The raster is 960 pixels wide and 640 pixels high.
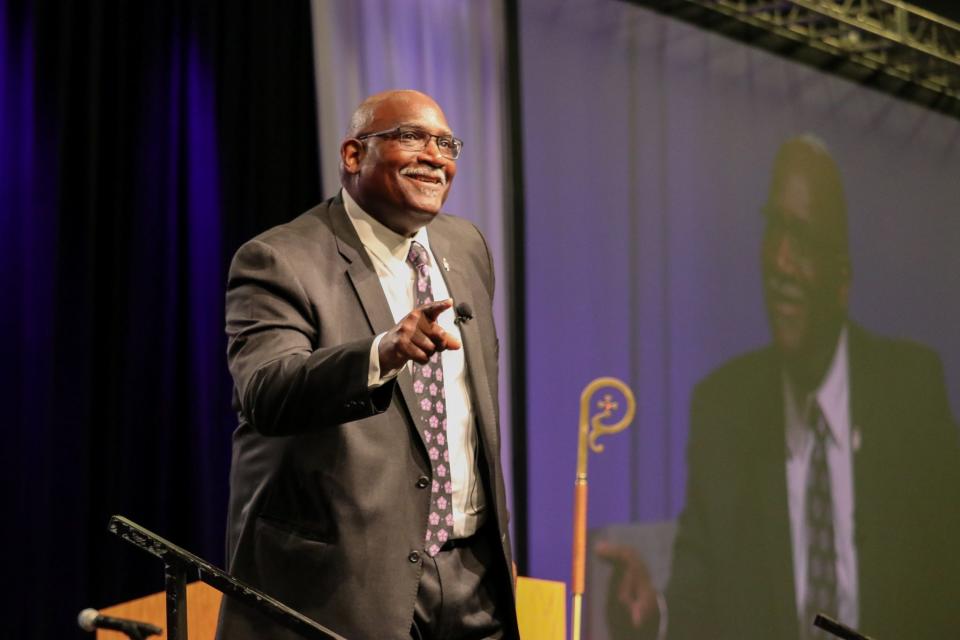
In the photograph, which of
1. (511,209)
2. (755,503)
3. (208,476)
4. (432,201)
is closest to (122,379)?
(208,476)

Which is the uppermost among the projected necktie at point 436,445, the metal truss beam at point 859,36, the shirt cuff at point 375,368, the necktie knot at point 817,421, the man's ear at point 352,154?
the metal truss beam at point 859,36

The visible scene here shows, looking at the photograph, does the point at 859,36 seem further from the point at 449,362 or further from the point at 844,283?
the point at 449,362

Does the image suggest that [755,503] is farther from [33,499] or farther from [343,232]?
[343,232]

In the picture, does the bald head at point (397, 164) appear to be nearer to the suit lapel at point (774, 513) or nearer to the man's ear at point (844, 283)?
the suit lapel at point (774, 513)

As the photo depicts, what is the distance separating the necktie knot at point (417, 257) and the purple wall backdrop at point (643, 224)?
9.48 feet

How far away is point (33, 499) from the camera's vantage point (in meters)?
3.87

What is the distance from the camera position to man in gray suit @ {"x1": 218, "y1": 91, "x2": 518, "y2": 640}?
1.94 meters

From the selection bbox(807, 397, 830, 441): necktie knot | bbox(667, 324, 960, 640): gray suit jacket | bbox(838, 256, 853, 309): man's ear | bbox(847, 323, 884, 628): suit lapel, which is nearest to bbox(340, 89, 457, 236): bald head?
bbox(667, 324, 960, 640): gray suit jacket

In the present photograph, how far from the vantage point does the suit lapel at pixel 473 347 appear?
2170 millimetres

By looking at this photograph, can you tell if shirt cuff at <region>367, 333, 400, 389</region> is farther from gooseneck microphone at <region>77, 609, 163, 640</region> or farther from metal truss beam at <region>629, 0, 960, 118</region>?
metal truss beam at <region>629, 0, 960, 118</region>

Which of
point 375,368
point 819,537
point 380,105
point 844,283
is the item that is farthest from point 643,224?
point 375,368

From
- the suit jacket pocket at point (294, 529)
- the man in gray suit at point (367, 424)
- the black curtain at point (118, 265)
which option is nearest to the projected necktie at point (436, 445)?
the man in gray suit at point (367, 424)

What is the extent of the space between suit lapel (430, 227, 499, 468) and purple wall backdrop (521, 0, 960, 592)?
282cm

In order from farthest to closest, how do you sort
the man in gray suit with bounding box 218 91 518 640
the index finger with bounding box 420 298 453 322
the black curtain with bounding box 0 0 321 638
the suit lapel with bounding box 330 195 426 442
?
the black curtain with bounding box 0 0 321 638 → the suit lapel with bounding box 330 195 426 442 → the man in gray suit with bounding box 218 91 518 640 → the index finger with bounding box 420 298 453 322
